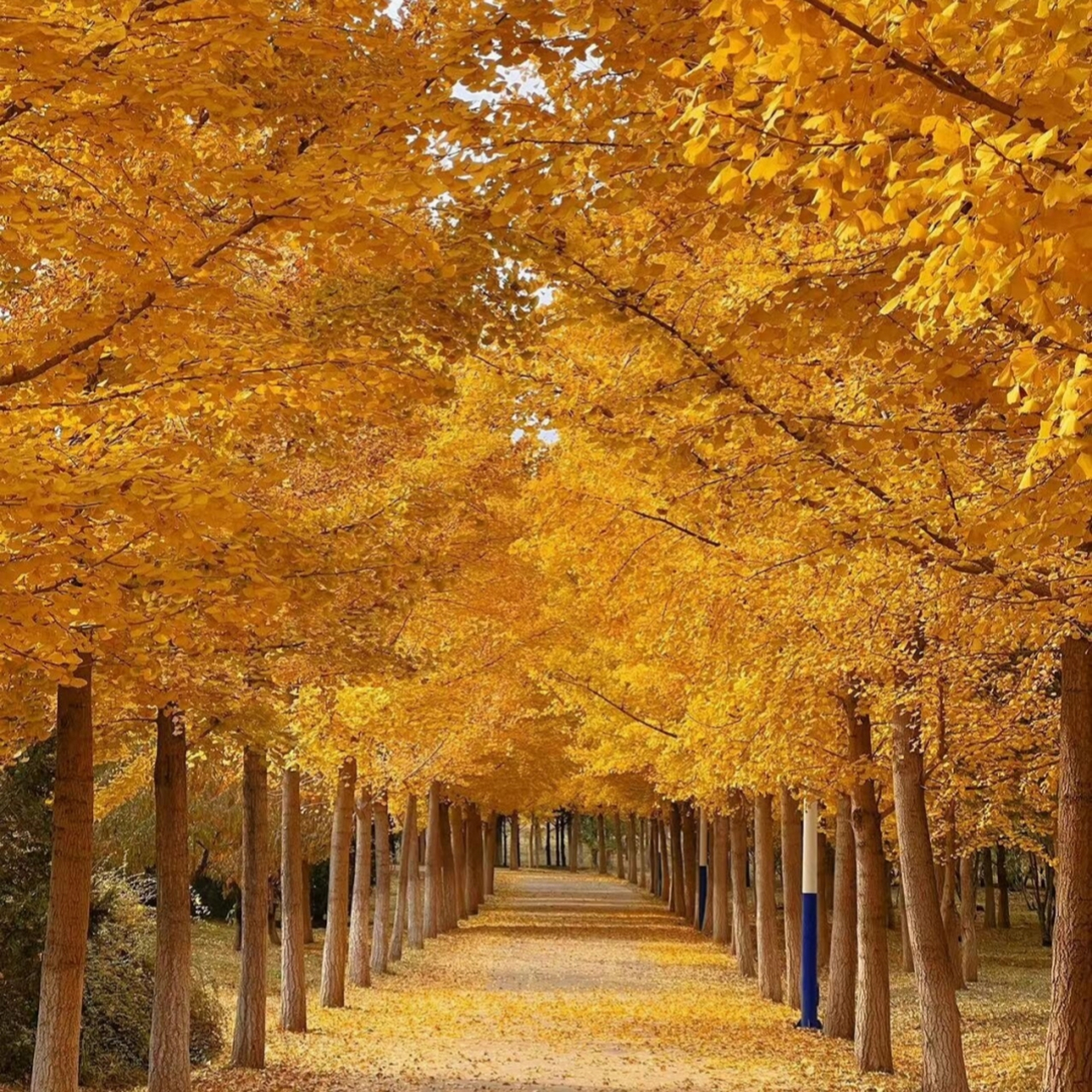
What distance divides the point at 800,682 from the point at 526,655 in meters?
6.79

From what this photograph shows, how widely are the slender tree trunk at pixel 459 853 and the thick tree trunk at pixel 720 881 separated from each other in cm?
760

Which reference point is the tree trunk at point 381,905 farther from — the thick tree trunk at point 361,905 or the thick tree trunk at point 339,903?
the thick tree trunk at point 339,903

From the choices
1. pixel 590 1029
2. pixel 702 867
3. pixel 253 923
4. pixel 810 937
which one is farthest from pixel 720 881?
pixel 253 923

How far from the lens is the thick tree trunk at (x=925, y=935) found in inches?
413

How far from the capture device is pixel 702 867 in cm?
3484

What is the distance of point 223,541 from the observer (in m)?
6.88

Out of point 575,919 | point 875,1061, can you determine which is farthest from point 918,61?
point 575,919

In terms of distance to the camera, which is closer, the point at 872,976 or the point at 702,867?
the point at 872,976

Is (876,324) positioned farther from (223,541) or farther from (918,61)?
(223,541)

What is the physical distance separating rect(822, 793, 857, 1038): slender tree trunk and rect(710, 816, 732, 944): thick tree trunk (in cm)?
1308

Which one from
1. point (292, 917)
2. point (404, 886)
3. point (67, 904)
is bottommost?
point (404, 886)

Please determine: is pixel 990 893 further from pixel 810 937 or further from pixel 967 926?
pixel 810 937

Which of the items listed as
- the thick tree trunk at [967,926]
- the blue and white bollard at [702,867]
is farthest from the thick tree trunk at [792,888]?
the blue and white bollard at [702,867]

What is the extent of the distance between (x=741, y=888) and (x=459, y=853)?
16.4m
